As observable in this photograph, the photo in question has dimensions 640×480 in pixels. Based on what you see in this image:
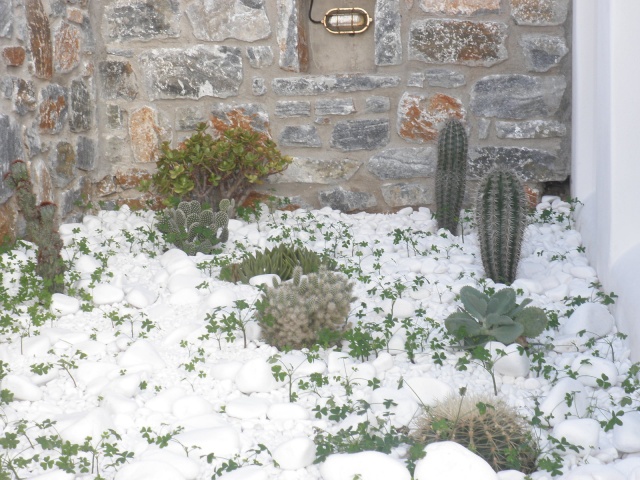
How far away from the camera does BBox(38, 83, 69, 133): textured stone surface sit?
3.93 metres

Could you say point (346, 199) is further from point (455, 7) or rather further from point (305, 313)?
point (305, 313)

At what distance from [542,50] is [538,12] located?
212 mm

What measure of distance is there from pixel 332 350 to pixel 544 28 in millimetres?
2576

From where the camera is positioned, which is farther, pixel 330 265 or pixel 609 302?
pixel 330 265

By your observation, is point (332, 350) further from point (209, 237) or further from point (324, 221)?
point (324, 221)

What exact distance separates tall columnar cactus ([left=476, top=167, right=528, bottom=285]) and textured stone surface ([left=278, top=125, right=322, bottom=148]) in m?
1.45

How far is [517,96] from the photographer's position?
4.38m

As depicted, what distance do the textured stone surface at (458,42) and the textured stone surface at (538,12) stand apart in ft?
→ 0.34

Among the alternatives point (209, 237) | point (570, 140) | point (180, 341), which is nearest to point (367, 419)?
point (180, 341)

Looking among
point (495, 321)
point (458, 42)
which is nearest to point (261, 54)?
point (458, 42)

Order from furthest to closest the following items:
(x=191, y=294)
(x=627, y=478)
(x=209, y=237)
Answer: (x=209, y=237) → (x=191, y=294) → (x=627, y=478)

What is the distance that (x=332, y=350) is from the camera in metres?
2.72

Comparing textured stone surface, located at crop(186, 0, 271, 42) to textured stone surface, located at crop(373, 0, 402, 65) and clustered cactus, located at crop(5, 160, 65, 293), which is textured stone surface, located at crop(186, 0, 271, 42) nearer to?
textured stone surface, located at crop(373, 0, 402, 65)

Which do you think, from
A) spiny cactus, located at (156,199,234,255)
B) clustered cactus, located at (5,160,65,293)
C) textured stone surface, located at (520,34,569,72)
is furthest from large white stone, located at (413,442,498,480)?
textured stone surface, located at (520,34,569,72)
